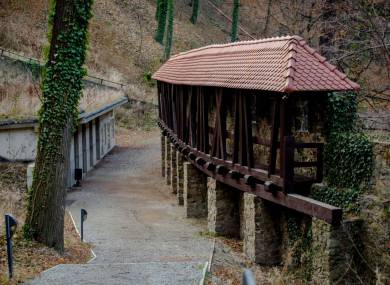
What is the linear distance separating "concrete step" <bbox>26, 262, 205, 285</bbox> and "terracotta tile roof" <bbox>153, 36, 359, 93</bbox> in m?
4.14

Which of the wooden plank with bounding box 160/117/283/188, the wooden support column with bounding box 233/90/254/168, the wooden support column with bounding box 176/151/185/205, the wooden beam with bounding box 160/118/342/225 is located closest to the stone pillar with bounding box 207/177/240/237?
the wooden beam with bounding box 160/118/342/225

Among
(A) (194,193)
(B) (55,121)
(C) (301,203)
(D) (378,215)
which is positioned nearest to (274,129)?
(C) (301,203)

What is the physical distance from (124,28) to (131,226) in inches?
1471

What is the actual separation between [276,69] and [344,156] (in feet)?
7.51

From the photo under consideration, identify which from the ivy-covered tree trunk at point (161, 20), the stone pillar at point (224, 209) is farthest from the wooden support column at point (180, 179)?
the ivy-covered tree trunk at point (161, 20)

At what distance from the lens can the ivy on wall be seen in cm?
1088

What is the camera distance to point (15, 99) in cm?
2286

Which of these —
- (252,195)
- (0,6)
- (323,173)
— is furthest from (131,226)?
(0,6)

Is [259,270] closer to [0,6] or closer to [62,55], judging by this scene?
[62,55]

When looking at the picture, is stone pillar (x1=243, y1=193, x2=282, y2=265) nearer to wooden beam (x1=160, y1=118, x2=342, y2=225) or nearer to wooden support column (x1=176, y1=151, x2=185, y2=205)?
wooden beam (x1=160, y1=118, x2=342, y2=225)

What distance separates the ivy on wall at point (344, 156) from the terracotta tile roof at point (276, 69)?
0.60m

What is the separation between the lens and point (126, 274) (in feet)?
27.3

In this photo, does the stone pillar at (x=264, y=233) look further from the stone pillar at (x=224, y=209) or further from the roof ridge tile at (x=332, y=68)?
the roof ridge tile at (x=332, y=68)

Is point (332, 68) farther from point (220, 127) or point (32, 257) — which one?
point (32, 257)
